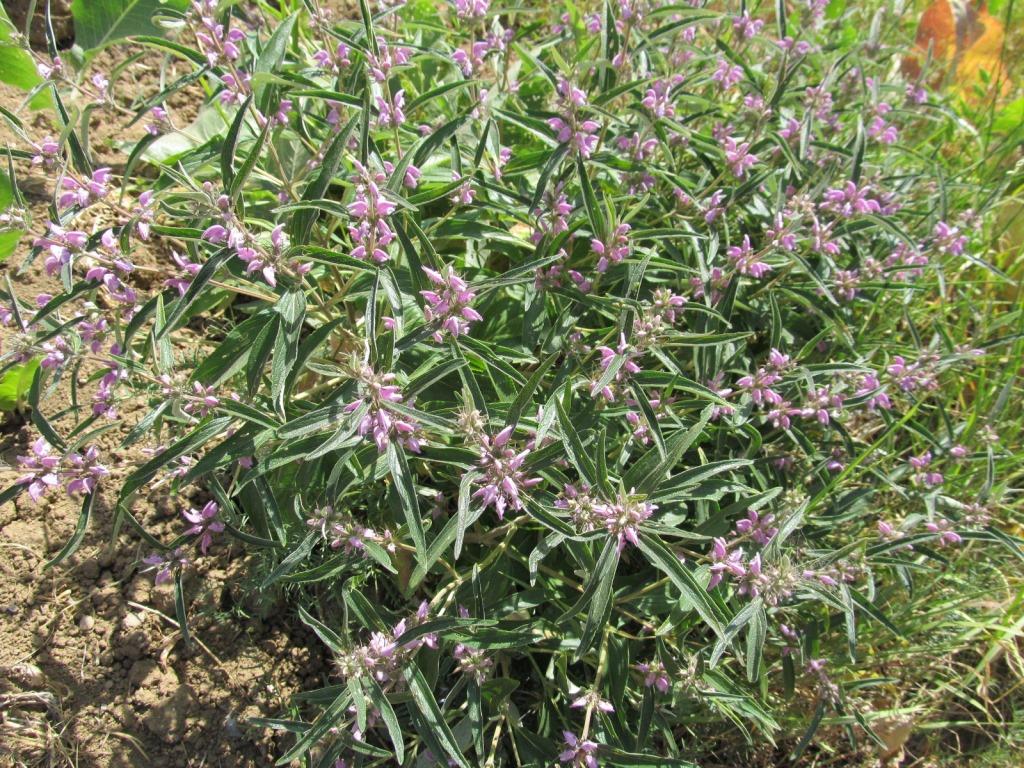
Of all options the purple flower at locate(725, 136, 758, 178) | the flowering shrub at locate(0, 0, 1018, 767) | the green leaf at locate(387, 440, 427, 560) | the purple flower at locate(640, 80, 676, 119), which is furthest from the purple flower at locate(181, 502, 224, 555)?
the purple flower at locate(725, 136, 758, 178)

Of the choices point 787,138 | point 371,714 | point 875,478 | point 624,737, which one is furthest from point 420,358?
point 875,478

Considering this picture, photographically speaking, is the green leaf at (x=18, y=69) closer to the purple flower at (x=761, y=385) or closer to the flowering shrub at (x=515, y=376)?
the flowering shrub at (x=515, y=376)

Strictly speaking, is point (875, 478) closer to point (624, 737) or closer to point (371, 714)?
point (624, 737)

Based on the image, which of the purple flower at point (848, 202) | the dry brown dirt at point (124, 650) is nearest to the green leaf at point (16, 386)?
the dry brown dirt at point (124, 650)

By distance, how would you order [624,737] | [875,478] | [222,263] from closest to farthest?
1. [222,263]
2. [624,737]
3. [875,478]

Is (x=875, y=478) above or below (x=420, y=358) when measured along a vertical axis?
below

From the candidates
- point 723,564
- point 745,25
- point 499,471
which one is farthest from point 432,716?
point 745,25

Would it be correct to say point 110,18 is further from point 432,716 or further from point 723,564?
point 723,564

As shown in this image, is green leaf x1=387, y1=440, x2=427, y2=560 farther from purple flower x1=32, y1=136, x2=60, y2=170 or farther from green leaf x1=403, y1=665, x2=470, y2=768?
purple flower x1=32, y1=136, x2=60, y2=170
